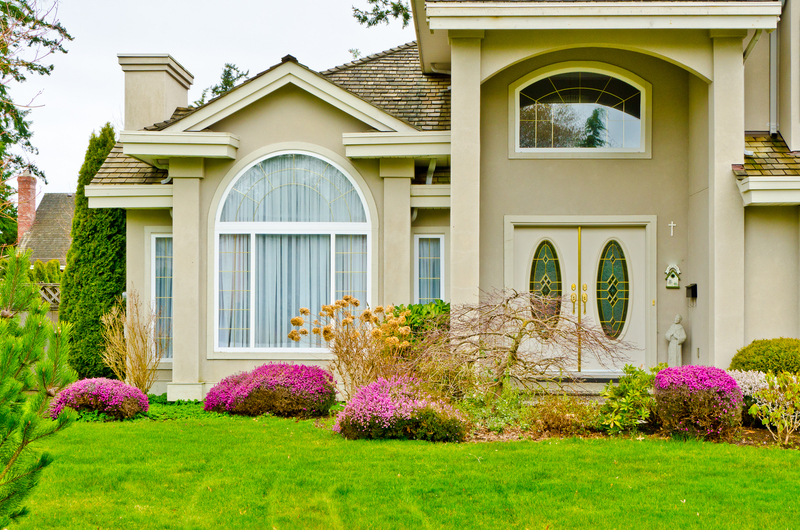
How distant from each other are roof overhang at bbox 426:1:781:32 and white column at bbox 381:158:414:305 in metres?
2.16

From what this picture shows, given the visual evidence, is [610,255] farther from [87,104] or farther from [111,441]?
[87,104]

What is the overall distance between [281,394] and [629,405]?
13.8 ft

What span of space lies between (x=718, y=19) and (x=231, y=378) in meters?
8.03

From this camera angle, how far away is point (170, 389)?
10359 millimetres

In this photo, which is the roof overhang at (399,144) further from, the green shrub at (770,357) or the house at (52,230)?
the house at (52,230)

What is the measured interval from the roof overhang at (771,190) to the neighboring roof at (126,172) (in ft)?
28.1

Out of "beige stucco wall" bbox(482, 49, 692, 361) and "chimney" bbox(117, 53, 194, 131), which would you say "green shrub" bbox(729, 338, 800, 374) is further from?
"chimney" bbox(117, 53, 194, 131)

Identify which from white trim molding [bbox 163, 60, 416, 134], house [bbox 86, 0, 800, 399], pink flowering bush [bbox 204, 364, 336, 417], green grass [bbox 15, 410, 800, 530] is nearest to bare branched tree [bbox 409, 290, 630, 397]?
green grass [bbox 15, 410, 800, 530]

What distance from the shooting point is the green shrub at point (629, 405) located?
755 centimetres

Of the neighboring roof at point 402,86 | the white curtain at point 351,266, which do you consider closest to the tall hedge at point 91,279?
the white curtain at point 351,266

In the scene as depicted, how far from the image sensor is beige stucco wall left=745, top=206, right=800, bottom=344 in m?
9.39

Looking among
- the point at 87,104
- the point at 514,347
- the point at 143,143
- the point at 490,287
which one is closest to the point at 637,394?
the point at 514,347

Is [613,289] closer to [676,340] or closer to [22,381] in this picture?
[676,340]

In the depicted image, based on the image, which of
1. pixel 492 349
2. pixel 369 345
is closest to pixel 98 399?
pixel 369 345
